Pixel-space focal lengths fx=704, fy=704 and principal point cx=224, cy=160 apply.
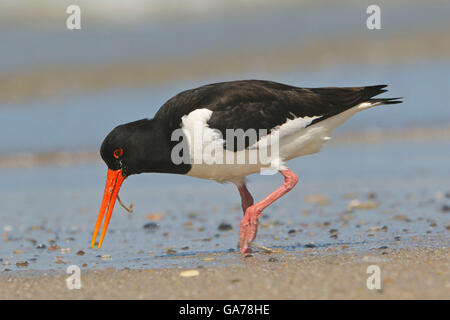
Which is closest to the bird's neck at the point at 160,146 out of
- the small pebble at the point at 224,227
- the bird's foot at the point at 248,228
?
the bird's foot at the point at 248,228

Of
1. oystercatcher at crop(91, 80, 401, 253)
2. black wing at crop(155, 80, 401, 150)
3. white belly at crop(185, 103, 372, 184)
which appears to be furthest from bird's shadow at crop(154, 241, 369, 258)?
black wing at crop(155, 80, 401, 150)

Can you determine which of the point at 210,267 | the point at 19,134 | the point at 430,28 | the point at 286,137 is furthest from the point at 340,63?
the point at 210,267

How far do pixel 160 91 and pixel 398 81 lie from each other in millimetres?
5411

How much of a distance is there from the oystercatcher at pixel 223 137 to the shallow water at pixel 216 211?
2.04 ft

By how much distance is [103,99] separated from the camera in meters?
16.1

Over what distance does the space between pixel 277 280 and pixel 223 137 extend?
1699 millimetres

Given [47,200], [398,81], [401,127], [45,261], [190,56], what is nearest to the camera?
[45,261]

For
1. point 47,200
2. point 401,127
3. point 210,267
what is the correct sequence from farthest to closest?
point 401,127 < point 47,200 < point 210,267

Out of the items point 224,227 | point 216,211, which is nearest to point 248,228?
point 224,227

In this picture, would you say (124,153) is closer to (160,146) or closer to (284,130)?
(160,146)

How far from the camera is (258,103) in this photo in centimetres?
627

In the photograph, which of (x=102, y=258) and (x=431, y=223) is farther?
(x=431, y=223)

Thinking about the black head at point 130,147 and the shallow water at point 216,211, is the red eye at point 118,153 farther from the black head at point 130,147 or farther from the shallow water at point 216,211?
the shallow water at point 216,211
